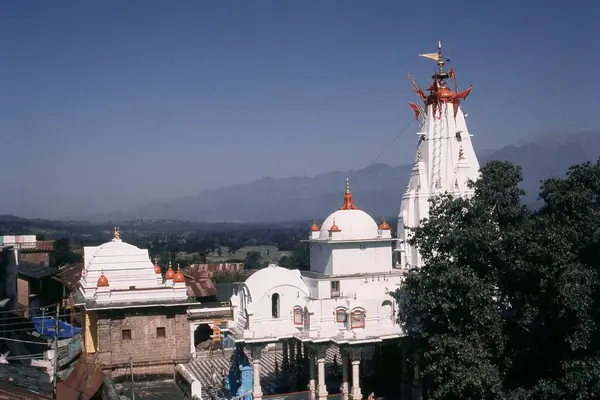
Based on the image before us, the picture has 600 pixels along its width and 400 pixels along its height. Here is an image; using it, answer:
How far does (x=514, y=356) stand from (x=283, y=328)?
775cm

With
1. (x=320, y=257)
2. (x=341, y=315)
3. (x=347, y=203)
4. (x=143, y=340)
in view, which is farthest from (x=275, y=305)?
(x=143, y=340)

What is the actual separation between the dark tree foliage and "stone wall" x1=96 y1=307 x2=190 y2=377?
9.85 metres

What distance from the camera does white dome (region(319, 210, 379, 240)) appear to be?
83.4ft

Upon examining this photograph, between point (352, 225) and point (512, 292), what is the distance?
7417 millimetres

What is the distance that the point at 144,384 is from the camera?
83.0 ft

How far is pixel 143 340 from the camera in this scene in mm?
25844

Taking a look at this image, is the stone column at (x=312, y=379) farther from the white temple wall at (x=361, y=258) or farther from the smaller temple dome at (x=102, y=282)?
the smaller temple dome at (x=102, y=282)

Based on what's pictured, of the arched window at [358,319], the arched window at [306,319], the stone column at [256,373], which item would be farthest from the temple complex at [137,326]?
the arched window at [358,319]

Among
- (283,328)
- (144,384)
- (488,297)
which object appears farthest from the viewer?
(144,384)

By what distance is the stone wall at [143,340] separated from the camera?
25344 millimetres

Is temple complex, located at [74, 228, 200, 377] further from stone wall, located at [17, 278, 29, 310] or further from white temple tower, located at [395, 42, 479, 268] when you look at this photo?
stone wall, located at [17, 278, 29, 310]

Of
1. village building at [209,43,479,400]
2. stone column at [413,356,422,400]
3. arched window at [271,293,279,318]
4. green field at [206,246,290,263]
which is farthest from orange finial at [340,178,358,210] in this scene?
green field at [206,246,290,263]

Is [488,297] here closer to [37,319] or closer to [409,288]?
[409,288]

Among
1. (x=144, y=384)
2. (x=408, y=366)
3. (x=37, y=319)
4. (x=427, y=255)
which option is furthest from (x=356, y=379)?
(x=37, y=319)
